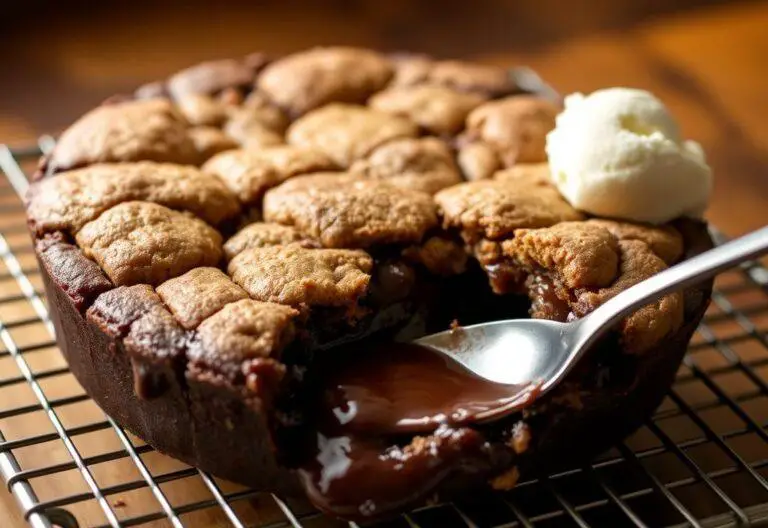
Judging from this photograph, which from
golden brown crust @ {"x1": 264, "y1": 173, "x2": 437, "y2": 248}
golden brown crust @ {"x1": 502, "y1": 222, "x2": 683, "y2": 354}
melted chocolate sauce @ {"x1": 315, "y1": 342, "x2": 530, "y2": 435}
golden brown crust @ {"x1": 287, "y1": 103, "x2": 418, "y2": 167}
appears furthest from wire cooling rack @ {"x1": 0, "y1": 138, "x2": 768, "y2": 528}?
golden brown crust @ {"x1": 287, "y1": 103, "x2": 418, "y2": 167}

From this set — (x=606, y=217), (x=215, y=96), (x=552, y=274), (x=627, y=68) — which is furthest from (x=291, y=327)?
(x=627, y=68)

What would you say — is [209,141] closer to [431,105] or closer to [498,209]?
[431,105]

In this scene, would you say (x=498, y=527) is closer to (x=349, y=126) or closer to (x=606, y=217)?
(x=606, y=217)

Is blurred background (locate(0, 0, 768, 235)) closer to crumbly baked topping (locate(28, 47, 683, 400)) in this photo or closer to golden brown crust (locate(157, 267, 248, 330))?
crumbly baked topping (locate(28, 47, 683, 400))

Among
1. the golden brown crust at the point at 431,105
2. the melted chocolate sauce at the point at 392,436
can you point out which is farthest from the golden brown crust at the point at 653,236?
the golden brown crust at the point at 431,105

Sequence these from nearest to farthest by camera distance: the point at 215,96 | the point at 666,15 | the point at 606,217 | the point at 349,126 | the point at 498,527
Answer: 1. the point at 498,527
2. the point at 606,217
3. the point at 349,126
4. the point at 215,96
5. the point at 666,15

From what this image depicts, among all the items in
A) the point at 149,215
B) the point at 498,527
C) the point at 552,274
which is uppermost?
the point at 149,215
